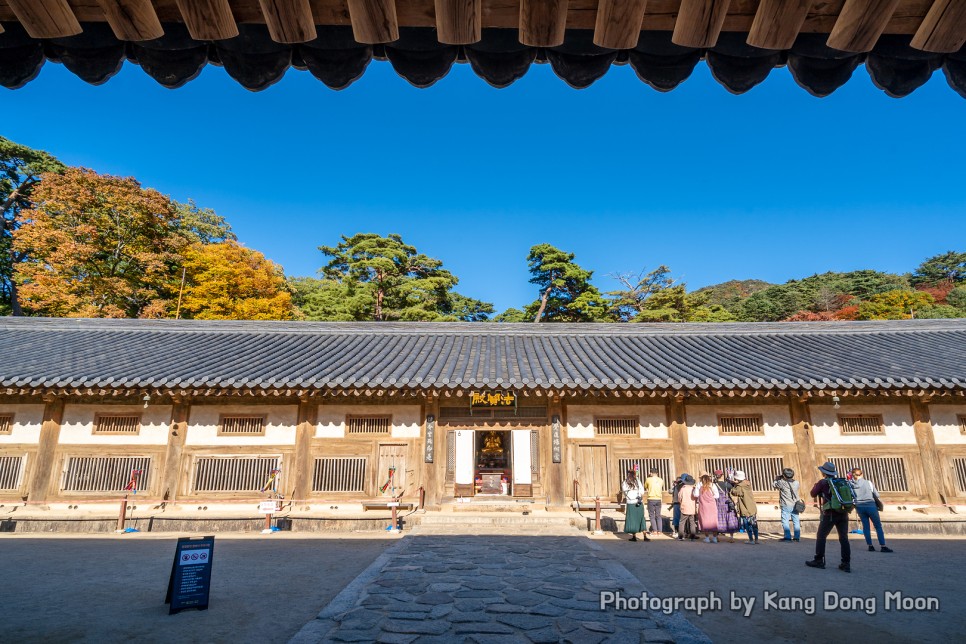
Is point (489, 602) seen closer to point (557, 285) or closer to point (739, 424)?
point (739, 424)

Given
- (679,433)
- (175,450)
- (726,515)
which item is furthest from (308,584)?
(679,433)

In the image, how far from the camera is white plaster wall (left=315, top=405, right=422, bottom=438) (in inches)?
477

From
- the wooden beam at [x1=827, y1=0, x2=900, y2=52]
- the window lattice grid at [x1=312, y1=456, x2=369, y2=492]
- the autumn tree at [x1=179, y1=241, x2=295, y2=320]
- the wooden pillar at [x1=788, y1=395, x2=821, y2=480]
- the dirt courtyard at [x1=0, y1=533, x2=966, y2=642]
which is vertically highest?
the autumn tree at [x1=179, y1=241, x2=295, y2=320]

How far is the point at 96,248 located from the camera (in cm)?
2466

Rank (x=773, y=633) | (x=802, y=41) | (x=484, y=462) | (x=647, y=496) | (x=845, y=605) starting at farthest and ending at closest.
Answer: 1. (x=484, y=462)
2. (x=647, y=496)
3. (x=845, y=605)
4. (x=773, y=633)
5. (x=802, y=41)

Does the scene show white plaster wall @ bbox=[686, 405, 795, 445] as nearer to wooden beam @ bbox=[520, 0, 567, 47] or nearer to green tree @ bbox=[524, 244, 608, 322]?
wooden beam @ bbox=[520, 0, 567, 47]

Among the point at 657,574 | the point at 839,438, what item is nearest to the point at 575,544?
the point at 657,574

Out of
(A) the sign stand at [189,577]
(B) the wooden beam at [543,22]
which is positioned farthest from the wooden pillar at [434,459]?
(B) the wooden beam at [543,22]

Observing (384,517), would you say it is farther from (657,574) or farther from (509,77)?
(509,77)

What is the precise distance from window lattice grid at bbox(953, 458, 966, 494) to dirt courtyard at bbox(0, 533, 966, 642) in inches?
95.2

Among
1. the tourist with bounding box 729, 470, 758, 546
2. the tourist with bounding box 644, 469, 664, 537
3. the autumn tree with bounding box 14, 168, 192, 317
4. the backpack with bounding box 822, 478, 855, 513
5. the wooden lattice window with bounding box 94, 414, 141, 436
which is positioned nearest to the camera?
the backpack with bounding box 822, 478, 855, 513

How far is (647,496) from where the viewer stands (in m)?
10.6

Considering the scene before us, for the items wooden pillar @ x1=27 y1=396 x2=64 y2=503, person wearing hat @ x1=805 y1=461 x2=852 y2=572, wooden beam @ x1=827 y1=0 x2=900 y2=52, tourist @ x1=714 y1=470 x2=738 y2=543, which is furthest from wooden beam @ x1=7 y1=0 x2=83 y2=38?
wooden pillar @ x1=27 y1=396 x2=64 y2=503

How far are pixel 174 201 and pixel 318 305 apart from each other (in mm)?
15025
